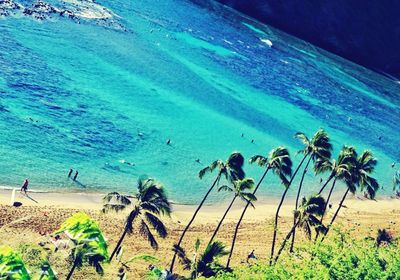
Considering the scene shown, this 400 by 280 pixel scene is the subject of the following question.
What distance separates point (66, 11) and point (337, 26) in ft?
384

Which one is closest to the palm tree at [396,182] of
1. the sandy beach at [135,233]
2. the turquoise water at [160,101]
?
the turquoise water at [160,101]

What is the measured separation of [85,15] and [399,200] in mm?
73367

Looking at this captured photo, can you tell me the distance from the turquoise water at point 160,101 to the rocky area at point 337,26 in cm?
3492

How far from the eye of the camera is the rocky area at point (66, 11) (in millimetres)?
92188

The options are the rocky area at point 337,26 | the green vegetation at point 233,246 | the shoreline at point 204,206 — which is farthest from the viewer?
the rocky area at point 337,26

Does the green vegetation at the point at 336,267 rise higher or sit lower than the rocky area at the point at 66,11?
higher

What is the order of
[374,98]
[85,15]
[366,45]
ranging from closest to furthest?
[85,15], [374,98], [366,45]

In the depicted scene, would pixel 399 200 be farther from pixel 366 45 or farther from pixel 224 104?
pixel 366 45

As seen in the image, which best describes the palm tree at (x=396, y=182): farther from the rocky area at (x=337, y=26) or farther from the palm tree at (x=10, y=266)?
the rocky area at (x=337, y=26)

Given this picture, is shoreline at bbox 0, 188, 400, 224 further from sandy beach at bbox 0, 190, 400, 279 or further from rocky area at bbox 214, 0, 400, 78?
rocky area at bbox 214, 0, 400, 78

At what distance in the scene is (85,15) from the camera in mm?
105750

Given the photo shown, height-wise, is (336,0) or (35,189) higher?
(336,0)

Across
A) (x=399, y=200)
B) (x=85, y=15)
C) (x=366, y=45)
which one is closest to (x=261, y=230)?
(x=399, y=200)

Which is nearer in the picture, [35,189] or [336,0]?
A: [35,189]
